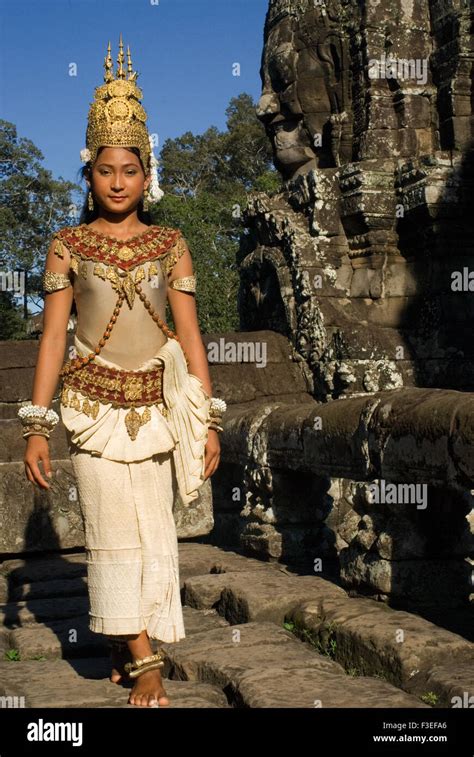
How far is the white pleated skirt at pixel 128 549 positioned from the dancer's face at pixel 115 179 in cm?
88

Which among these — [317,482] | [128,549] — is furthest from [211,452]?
[317,482]

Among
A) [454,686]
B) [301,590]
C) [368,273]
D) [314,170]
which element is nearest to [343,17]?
[314,170]

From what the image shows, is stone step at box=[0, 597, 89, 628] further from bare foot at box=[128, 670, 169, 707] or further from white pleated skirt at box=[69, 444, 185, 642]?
bare foot at box=[128, 670, 169, 707]

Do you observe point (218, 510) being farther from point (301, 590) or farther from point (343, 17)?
point (343, 17)

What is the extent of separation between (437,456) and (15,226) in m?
34.8

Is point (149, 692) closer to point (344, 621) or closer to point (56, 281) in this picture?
point (344, 621)

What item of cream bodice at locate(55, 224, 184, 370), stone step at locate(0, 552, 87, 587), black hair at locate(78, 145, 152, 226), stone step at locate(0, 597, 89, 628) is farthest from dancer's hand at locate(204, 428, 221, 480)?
stone step at locate(0, 552, 87, 587)

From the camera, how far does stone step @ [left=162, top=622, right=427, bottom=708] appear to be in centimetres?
317

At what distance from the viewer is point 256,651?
382cm

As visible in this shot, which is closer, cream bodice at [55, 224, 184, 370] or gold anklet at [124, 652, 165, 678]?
gold anklet at [124, 652, 165, 678]

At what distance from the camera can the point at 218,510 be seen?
7.69 m

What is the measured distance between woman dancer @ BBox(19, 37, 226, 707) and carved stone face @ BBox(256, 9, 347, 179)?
19.7 ft

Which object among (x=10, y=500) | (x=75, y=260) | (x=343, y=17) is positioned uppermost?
(x=343, y=17)

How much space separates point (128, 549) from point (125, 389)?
1.79 ft
